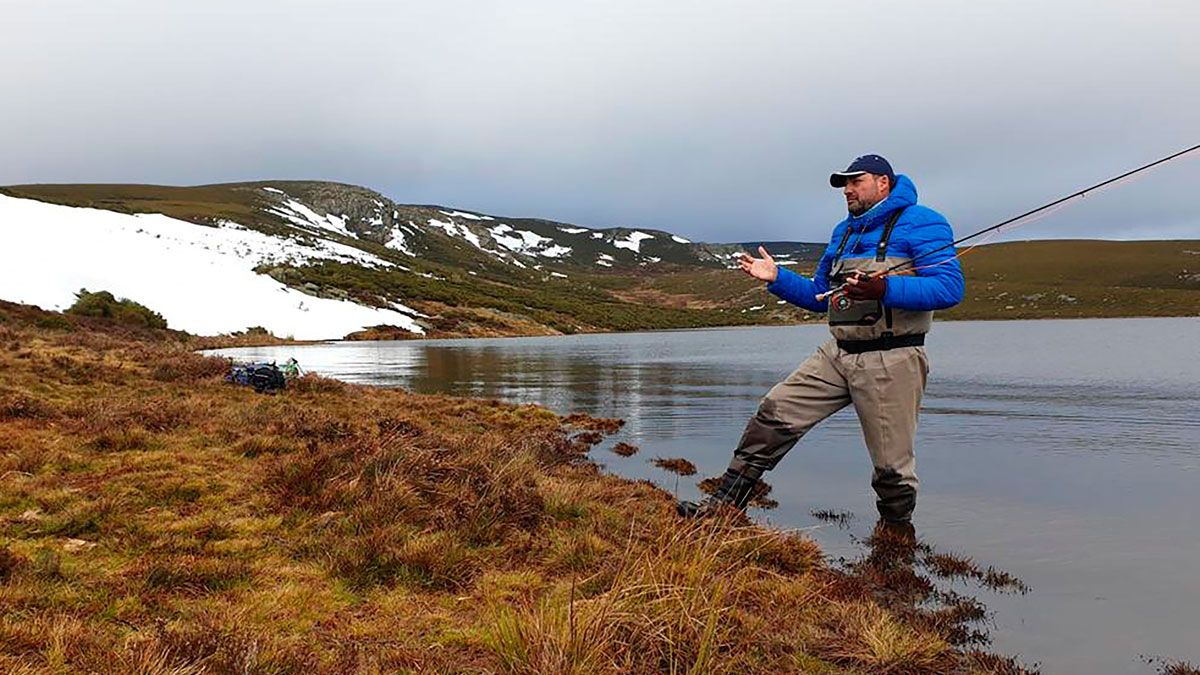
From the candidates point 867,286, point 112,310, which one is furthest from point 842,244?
point 112,310

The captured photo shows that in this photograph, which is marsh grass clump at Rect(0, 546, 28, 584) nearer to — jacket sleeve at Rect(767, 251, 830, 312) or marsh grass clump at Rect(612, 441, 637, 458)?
jacket sleeve at Rect(767, 251, 830, 312)

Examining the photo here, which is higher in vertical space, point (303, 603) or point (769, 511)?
point (303, 603)

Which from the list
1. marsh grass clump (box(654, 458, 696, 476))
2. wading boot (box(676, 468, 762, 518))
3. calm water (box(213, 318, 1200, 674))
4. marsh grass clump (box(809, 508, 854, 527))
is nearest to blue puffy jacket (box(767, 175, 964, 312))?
wading boot (box(676, 468, 762, 518))

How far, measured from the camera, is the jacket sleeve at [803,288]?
21.2 ft

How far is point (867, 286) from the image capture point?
5391 mm

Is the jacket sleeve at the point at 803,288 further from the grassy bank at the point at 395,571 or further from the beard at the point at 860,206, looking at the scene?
the grassy bank at the point at 395,571

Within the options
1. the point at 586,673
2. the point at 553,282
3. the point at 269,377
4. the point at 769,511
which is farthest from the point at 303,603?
the point at 553,282

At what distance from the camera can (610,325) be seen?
12538 cm

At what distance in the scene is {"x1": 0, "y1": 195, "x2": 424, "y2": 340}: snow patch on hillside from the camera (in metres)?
53.0

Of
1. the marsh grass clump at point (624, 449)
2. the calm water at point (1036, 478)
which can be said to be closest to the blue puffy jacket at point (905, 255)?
the calm water at point (1036, 478)

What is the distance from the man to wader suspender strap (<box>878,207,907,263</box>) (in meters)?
0.01

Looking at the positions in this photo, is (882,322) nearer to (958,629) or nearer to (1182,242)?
(958,629)

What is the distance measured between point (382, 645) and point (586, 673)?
1.36 m

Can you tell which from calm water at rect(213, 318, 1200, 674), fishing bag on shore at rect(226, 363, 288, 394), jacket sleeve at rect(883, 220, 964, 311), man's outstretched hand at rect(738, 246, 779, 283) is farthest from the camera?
fishing bag on shore at rect(226, 363, 288, 394)
